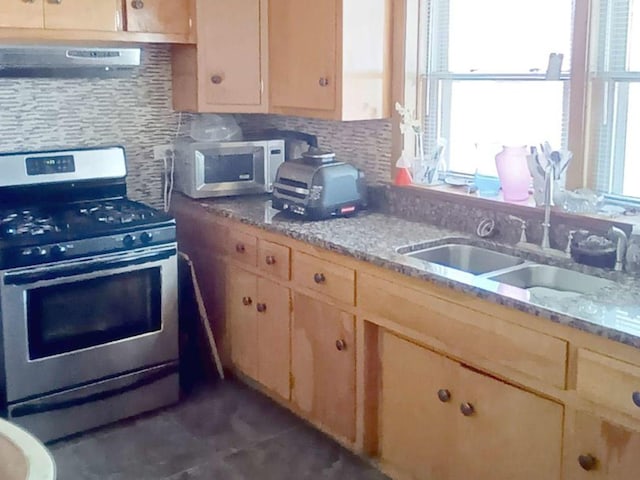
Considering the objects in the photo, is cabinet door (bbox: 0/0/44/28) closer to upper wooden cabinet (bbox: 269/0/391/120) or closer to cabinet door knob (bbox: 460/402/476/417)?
upper wooden cabinet (bbox: 269/0/391/120)

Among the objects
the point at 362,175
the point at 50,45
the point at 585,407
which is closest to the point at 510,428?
the point at 585,407

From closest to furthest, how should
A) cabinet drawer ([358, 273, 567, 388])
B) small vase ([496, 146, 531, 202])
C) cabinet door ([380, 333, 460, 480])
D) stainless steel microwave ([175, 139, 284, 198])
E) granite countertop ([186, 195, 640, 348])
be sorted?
granite countertop ([186, 195, 640, 348]), cabinet drawer ([358, 273, 567, 388]), cabinet door ([380, 333, 460, 480]), small vase ([496, 146, 531, 202]), stainless steel microwave ([175, 139, 284, 198])

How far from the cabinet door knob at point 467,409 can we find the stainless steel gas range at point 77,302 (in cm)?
140

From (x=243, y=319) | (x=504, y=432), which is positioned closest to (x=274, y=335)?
(x=243, y=319)

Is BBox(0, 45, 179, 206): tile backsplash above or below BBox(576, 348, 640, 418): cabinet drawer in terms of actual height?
above

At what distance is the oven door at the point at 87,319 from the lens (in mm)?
2971

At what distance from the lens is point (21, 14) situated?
3.07m

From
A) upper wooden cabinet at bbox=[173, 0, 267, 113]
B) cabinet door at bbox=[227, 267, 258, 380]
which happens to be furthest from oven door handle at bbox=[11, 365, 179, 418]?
upper wooden cabinet at bbox=[173, 0, 267, 113]

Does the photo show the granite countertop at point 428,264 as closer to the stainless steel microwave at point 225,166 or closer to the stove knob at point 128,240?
the stainless steel microwave at point 225,166

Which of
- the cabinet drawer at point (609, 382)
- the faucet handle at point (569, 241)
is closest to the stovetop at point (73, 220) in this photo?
the faucet handle at point (569, 241)

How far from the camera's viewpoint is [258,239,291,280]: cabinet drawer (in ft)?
10.3

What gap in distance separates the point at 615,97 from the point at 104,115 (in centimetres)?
222

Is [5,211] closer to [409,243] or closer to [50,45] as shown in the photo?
[50,45]

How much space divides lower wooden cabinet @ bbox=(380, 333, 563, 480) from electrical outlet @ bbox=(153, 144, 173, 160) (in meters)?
1.64
